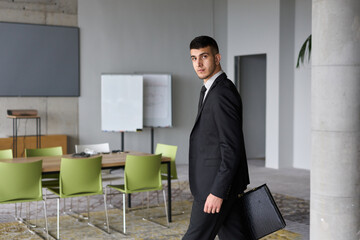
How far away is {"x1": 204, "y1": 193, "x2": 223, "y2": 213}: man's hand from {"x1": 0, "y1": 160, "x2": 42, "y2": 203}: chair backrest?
278 cm

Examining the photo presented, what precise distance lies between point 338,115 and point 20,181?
313cm

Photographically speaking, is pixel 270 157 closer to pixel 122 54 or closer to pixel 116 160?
pixel 122 54

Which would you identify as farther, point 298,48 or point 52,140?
point 298,48

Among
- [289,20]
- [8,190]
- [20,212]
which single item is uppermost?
[289,20]

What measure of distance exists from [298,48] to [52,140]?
17.6ft

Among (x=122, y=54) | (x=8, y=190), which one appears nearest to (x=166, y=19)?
(x=122, y=54)

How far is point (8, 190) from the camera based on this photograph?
5.03 meters

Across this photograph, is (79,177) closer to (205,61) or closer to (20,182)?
(20,182)

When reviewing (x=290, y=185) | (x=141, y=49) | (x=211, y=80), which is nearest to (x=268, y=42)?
(x=141, y=49)

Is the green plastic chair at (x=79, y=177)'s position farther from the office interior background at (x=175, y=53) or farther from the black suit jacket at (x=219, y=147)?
the office interior background at (x=175, y=53)

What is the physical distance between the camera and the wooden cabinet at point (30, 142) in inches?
376

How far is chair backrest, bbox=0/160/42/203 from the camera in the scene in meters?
5.00

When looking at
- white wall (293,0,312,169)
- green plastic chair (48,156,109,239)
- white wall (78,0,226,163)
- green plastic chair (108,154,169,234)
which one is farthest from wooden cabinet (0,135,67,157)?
white wall (293,0,312,169)

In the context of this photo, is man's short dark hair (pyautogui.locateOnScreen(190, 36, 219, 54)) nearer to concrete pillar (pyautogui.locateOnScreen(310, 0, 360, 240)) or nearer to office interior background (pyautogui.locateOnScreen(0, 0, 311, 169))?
concrete pillar (pyautogui.locateOnScreen(310, 0, 360, 240))
